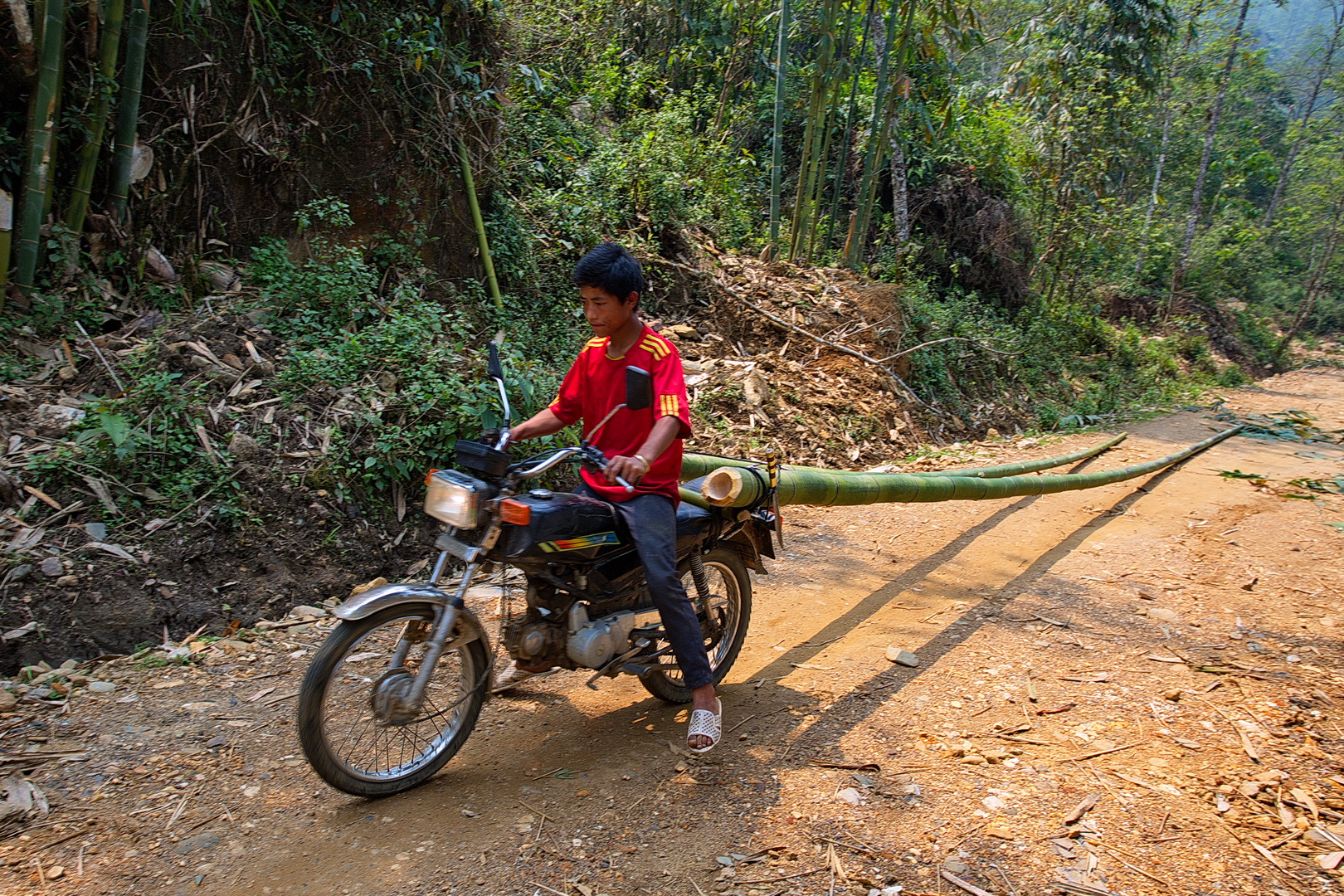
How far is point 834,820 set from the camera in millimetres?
2865

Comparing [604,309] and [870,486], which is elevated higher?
[604,309]

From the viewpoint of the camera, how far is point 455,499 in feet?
9.05

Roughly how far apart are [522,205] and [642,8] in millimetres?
8510

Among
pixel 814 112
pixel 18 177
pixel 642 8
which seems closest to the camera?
pixel 18 177

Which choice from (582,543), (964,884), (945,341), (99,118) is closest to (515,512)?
(582,543)

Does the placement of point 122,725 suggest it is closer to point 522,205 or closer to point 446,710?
point 446,710

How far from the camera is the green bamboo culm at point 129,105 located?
505 cm

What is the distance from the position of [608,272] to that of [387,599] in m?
1.42

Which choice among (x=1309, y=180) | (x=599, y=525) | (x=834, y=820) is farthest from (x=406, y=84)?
(x=1309, y=180)

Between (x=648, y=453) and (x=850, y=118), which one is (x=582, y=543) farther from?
(x=850, y=118)

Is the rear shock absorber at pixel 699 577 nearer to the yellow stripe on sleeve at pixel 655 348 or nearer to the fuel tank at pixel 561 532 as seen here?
the fuel tank at pixel 561 532

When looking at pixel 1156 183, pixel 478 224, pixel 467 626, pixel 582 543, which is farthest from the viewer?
pixel 1156 183

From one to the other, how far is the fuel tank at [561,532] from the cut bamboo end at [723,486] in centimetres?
49

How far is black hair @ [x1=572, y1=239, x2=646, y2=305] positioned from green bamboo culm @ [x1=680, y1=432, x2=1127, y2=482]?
0.99 metres
